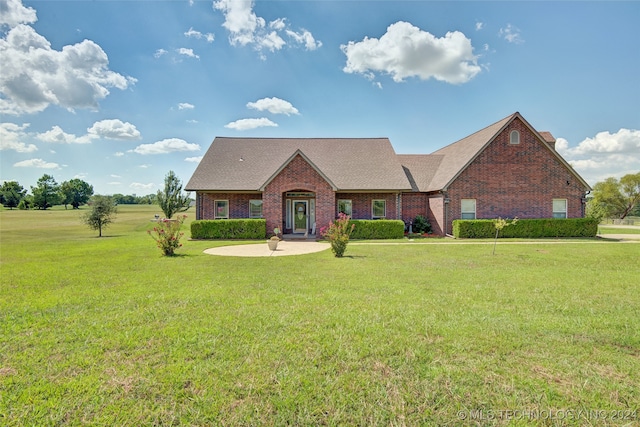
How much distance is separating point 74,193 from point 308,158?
7681 cm

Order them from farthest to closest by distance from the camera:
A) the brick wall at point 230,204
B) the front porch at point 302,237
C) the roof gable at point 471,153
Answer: the brick wall at point 230,204 < the roof gable at point 471,153 < the front porch at point 302,237

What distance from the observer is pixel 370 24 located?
1694 centimetres

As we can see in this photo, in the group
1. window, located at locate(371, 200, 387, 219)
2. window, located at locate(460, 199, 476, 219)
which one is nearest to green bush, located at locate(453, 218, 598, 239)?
window, located at locate(460, 199, 476, 219)

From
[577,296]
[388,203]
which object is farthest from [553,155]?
[577,296]

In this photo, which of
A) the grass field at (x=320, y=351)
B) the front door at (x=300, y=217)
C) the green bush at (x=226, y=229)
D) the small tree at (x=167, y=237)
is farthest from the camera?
the front door at (x=300, y=217)

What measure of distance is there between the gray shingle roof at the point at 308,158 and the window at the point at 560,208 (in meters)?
10.1

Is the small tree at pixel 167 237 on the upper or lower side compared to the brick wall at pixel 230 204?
lower

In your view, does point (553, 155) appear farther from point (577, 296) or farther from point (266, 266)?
point (266, 266)

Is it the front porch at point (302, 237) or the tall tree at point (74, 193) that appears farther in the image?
the tall tree at point (74, 193)

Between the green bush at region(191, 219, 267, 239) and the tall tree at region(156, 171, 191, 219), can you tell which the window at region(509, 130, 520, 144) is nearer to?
the green bush at region(191, 219, 267, 239)

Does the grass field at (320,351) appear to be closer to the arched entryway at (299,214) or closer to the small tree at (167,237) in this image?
the small tree at (167,237)

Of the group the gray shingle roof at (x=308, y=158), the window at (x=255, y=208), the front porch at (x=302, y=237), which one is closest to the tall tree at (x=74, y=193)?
the gray shingle roof at (x=308, y=158)

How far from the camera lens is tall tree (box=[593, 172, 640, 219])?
5997 cm

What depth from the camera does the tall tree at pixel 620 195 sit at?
59969 mm
